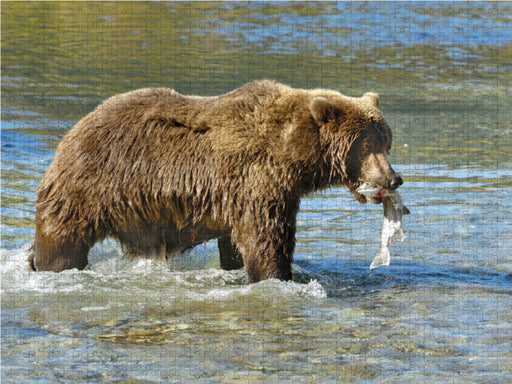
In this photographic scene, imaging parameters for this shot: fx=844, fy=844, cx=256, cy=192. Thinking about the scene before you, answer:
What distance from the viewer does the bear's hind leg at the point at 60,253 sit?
23.2 feet

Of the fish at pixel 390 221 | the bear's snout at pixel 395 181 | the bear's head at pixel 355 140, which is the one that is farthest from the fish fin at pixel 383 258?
the bear's snout at pixel 395 181

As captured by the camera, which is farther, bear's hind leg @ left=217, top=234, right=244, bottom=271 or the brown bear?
bear's hind leg @ left=217, top=234, right=244, bottom=271

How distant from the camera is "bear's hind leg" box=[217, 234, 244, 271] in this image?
25.5 ft

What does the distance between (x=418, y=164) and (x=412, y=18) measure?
11.4 m

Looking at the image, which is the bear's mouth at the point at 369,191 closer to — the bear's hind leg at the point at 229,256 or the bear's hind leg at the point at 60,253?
the bear's hind leg at the point at 229,256

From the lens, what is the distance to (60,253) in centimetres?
711

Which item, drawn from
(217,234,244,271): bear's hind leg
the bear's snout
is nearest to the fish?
the bear's snout

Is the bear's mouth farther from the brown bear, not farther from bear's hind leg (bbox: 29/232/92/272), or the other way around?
bear's hind leg (bbox: 29/232/92/272)

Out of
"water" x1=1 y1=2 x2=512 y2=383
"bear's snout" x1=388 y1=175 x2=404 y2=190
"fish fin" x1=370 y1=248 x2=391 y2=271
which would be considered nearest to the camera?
"water" x1=1 y1=2 x2=512 y2=383

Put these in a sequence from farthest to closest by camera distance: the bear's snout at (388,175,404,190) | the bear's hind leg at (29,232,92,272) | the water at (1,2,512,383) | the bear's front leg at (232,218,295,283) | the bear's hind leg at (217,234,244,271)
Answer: the bear's hind leg at (217,234,244,271), the bear's hind leg at (29,232,92,272), the bear's front leg at (232,218,295,283), the bear's snout at (388,175,404,190), the water at (1,2,512,383)

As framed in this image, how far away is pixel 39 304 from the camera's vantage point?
22.6 feet

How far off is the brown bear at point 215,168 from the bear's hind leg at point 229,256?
19.5 inches

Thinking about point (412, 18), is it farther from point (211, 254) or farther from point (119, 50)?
point (211, 254)

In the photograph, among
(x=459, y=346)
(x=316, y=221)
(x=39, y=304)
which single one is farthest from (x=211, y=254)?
(x=459, y=346)
